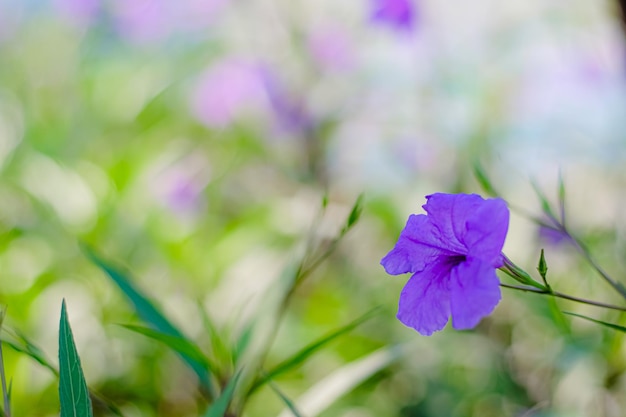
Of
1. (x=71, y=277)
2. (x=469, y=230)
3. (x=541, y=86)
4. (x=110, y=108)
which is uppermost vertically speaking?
(x=469, y=230)

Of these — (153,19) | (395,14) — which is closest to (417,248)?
(395,14)

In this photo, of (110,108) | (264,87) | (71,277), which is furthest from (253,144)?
(71,277)

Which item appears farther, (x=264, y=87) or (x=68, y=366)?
(x=264, y=87)

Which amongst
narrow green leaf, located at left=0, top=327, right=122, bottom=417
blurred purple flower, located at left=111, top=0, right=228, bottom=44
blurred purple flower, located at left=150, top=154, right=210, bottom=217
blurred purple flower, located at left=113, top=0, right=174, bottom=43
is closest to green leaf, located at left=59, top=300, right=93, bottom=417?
narrow green leaf, located at left=0, top=327, right=122, bottom=417

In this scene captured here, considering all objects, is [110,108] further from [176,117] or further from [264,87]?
[264,87]

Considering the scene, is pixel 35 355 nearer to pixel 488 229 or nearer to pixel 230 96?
pixel 488 229

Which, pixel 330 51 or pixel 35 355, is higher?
Answer: pixel 35 355
